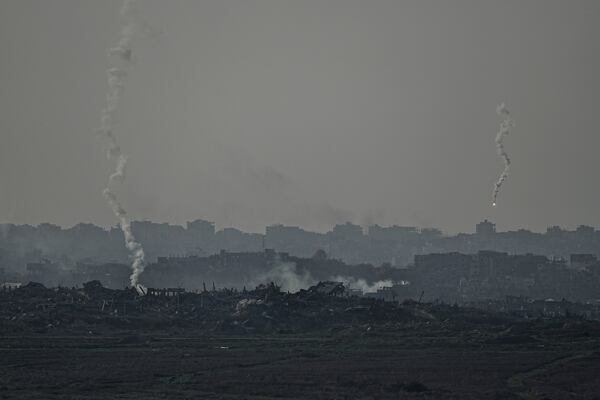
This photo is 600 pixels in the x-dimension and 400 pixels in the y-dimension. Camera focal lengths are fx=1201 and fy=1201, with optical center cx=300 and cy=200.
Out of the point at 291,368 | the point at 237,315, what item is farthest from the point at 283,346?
the point at 237,315

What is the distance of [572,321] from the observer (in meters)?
114

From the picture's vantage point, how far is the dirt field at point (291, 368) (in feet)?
214

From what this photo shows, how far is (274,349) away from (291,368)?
15.1 metres

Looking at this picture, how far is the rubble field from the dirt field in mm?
124

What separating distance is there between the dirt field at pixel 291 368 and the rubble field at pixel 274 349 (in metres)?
0.12

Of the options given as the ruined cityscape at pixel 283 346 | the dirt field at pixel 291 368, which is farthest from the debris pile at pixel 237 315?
the dirt field at pixel 291 368

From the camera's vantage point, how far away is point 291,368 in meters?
78.2

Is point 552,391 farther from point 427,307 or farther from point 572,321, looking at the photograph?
point 427,307

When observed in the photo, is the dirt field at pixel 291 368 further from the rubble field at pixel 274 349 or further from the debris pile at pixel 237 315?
the debris pile at pixel 237 315

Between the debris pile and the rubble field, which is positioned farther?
the debris pile

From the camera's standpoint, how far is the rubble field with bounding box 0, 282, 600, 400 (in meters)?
67.1

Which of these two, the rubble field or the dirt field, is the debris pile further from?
the dirt field

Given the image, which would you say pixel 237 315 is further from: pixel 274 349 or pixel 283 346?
pixel 274 349

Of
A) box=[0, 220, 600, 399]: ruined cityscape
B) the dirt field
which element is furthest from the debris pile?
the dirt field
